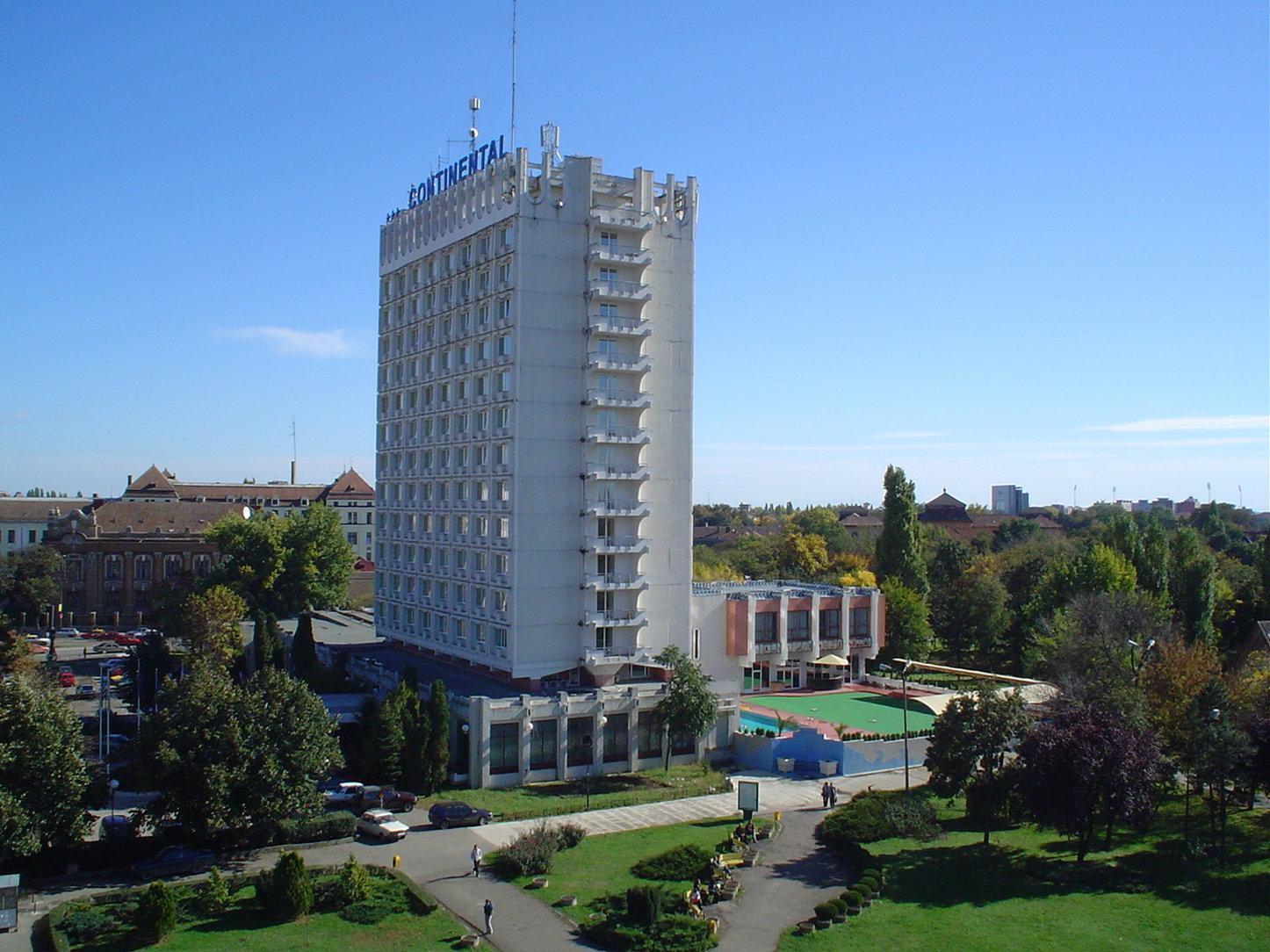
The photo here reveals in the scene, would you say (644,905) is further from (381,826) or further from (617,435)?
(617,435)

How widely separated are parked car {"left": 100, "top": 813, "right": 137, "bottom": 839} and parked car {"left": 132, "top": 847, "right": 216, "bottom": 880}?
168cm

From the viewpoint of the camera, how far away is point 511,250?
65375mm

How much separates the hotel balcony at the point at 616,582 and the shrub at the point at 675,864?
2399 cm

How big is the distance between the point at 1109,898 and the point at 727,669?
39.9 metres

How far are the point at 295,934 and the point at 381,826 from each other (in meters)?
10.4

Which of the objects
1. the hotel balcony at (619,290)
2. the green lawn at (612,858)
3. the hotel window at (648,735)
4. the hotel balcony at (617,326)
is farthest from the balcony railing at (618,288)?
the green lawn at (612,858)

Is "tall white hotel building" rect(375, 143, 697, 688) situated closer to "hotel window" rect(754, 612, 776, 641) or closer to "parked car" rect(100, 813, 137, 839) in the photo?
"hotel window" rect(754, 612, 776, 641)

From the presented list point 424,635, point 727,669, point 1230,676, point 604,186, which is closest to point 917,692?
point 727,669

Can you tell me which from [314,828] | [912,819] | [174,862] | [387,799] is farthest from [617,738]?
[174,862]

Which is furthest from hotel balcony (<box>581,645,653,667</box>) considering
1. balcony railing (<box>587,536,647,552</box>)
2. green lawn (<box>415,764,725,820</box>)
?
green lawn (<box>415,764,725,820</box>)

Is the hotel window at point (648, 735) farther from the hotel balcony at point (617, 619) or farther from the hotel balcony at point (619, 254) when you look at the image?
the hotel balcony at point (619, 254)

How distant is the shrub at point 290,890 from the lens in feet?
121

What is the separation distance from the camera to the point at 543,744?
57.7m

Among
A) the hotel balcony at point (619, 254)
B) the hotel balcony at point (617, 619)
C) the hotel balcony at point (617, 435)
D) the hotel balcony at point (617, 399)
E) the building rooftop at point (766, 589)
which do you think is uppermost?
the hotel balcony at point (619, 254)
